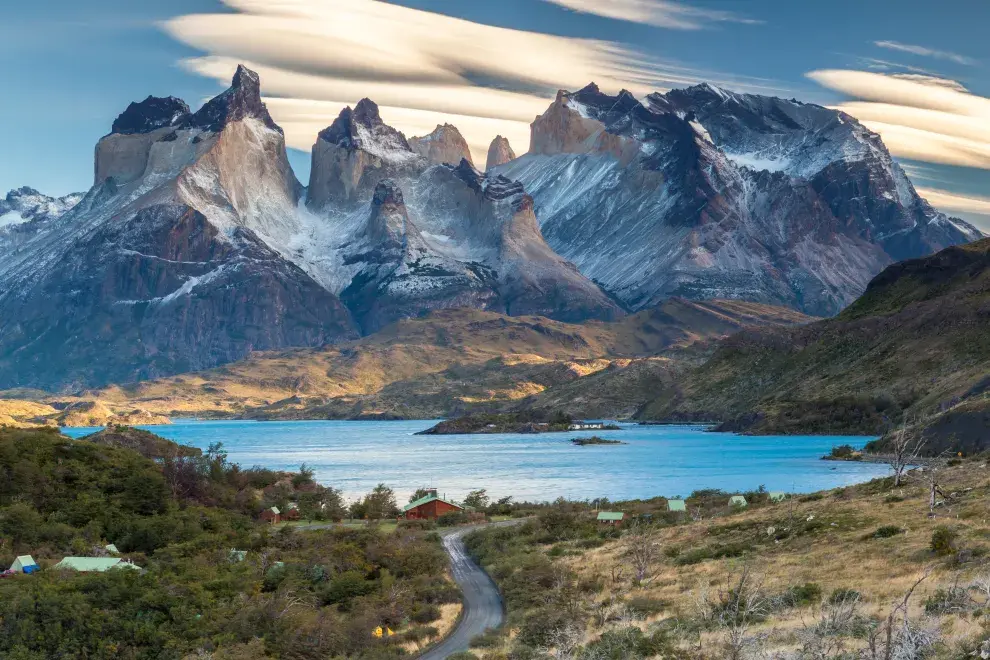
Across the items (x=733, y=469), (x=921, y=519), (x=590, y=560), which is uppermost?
(x=921, y=519)

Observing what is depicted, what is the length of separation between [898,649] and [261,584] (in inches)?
1585

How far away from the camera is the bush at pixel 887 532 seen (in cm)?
5703

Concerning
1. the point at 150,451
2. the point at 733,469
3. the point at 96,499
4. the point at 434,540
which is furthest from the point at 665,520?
the point at 733,469

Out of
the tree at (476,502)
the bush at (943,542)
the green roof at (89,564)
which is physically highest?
the bush at (943,542)

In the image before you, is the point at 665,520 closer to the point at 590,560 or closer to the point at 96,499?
the point at 590,560

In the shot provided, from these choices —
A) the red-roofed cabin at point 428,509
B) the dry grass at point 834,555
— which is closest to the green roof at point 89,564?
the dry grass at point 834,555

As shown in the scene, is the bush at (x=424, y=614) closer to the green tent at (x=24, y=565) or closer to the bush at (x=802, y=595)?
the bush at (x=802, y=595)

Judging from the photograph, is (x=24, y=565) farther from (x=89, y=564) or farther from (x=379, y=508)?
(x=379, y=508)

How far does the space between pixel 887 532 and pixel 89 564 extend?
137 ft

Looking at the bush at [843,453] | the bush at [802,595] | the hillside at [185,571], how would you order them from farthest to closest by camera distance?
1. the bush at [843,453]
2. the hillside at [185,571]
3. the bush at [802,595]

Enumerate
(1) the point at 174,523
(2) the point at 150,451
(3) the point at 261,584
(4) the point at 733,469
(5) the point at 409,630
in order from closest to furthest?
(5) the point at 409,630 < (3) the point at 261,584 < (1) the point at 174,523 < (2) the point at 150,451 < (4) the point at 733,469

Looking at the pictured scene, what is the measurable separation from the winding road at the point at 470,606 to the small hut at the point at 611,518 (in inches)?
436

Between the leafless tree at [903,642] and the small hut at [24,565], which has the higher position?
the leafless tree at [903,642]

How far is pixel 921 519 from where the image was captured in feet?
195
